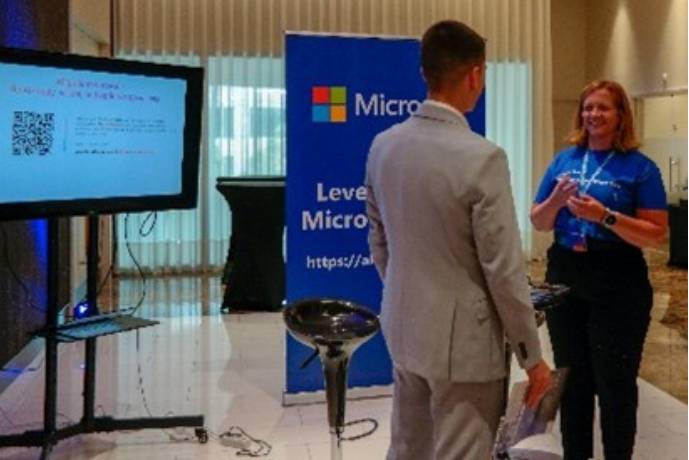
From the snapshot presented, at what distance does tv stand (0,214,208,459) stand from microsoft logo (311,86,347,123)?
1.14 metres

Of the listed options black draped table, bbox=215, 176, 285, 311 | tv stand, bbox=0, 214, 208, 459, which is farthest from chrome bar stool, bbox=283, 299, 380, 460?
black draped table, bbox=215, 176, 285, 311

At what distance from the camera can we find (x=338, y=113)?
3920 millimetres

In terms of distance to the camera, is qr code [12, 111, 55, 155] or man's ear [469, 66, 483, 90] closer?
man's ear [469, 66, 483, 90]

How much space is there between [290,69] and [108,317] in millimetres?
1390

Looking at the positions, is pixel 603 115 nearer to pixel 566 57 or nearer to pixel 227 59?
pixel 227 59

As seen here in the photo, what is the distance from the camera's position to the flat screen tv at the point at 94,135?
9.92ft

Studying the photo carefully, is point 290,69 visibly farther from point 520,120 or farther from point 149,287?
point 520,120

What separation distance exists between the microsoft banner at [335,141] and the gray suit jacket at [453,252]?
1.97 meters

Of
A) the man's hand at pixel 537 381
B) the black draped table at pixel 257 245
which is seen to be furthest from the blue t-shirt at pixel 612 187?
the black draped table at pixel 257 245

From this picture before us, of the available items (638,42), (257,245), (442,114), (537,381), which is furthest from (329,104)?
(638,42)

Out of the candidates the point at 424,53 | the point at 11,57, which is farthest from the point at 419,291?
the point at 11,57

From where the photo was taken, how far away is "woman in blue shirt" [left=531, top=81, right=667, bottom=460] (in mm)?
2668

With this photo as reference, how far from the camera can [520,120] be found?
9.33 meters

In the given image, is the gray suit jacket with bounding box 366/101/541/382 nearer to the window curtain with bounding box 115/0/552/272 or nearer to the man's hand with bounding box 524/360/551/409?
the man's hand with bounding box 524/360/551/409
